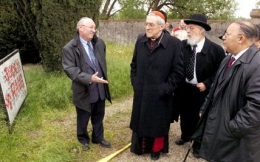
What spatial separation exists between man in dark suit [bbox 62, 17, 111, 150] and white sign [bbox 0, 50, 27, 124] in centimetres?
123

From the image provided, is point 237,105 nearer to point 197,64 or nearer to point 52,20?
point 197,64

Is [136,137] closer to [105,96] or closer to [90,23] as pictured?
[105,96]

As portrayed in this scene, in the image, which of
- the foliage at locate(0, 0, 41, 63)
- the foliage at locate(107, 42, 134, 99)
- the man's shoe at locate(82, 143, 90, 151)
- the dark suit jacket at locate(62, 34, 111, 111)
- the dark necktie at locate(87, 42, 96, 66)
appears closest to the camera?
the dark suit jacket at locate(62, 34, 111, 111)

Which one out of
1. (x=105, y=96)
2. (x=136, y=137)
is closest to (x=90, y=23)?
(x=105, y=96)

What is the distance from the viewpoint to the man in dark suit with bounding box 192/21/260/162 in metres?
2.46

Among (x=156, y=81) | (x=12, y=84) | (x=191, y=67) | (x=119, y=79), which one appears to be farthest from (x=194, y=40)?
(x=119, y=79)

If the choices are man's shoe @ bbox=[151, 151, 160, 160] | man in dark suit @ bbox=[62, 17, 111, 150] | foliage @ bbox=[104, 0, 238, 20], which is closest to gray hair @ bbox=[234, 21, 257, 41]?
man in dark suit @ bbox=[62, 17, 111, 150]

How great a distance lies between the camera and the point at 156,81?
360cm

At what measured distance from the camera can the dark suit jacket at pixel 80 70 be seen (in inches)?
138

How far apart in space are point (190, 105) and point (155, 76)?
856 millimetres

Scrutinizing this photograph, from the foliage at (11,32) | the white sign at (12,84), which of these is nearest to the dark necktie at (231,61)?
the white sign at (12,84)

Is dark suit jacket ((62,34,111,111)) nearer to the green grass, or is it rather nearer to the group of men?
the group of men

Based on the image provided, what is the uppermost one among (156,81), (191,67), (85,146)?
(191,67)

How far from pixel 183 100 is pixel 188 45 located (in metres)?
0.84
